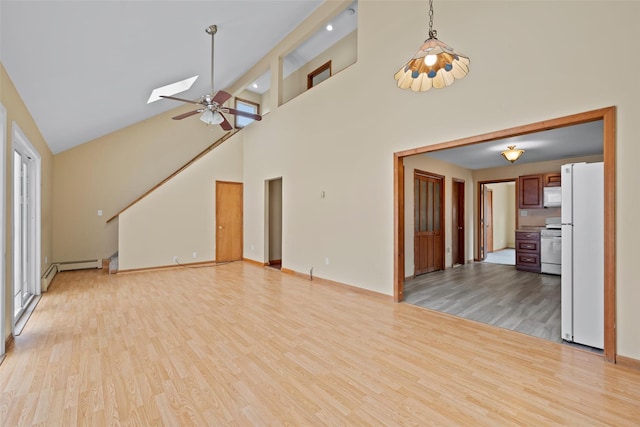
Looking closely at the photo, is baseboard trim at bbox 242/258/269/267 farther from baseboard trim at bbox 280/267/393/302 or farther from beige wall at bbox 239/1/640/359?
baseboard trim at bbox 280/267/393/302

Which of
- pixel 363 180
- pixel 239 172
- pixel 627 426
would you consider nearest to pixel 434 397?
pixel 627 426

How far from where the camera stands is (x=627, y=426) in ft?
5.66

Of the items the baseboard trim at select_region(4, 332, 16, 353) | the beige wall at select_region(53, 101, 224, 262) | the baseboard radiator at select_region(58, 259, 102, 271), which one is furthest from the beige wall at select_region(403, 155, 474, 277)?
the baseboard radiator at select_region(58, 259, 102, 271)

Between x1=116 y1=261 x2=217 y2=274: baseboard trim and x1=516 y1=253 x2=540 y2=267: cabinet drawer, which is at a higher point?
x1=516 y1=253 x2=540 y2=267: cabinet drawer

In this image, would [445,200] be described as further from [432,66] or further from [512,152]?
[432,66]

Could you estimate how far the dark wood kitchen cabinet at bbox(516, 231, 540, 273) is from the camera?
6.56 m

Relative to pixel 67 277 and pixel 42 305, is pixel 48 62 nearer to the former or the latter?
pixel 42 305

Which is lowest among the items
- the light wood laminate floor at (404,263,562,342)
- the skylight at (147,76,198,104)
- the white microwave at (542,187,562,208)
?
the light wood laminate floor at (404,263,562,342)

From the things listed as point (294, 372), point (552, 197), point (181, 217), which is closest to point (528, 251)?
point (552, 197)

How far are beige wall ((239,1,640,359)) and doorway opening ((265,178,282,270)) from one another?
273mm

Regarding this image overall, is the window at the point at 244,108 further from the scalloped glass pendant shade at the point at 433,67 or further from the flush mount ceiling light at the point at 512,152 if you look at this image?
the scalloped glass pendant shade at the point at 433,67

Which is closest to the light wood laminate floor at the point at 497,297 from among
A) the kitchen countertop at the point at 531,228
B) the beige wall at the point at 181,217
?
the kitchen countertop at the point at 531,228

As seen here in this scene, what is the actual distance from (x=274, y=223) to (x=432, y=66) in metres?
5.76

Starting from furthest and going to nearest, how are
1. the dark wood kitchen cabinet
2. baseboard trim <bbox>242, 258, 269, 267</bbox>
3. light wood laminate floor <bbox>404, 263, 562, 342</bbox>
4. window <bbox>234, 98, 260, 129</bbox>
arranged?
window <bbox>234, 98, 260, 129</bbox> < baseboard trim <bbox>242, 258, 269, 267</bbox> < the dark wood kitchen cabinet < light wood laminate floor <bbox>404, 263, 562, 342</bbox>
